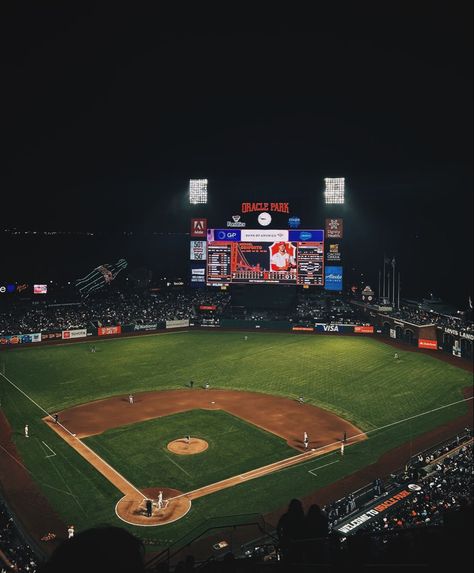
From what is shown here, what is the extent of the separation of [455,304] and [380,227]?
25459 millimetres

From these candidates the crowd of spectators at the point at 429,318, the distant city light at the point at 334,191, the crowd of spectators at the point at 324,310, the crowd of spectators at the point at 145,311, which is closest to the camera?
the crowd of spectators at the point at 429,318

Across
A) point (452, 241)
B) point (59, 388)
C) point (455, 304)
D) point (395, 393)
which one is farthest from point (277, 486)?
point (452, 241)

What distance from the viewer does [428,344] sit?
54781 millimetres

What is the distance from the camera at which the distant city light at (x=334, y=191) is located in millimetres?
69438

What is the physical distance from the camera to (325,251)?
216ft

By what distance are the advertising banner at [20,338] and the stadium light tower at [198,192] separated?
94.9 ft

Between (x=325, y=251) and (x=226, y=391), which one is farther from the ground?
(x=325, y=251)

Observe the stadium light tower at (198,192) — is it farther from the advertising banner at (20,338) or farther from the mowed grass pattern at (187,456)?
the mowed grass pattern at (187,456)

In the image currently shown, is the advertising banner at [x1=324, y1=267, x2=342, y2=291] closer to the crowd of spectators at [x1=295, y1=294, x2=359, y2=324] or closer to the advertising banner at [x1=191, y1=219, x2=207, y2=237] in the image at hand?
the crowd of spectators at [x1=295, y1=294, x2=359, y2=324]

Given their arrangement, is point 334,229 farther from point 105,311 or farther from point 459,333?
point 105,311

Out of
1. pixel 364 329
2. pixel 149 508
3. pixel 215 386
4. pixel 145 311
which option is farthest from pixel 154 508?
pixel 145 311

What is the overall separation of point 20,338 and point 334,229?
40.9 m

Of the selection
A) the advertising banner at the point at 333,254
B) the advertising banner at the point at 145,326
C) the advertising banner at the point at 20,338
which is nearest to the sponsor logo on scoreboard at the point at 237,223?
the advertising banner at the point at 333,254

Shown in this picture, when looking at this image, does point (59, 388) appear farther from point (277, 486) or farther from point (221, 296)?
point (221, 296)
